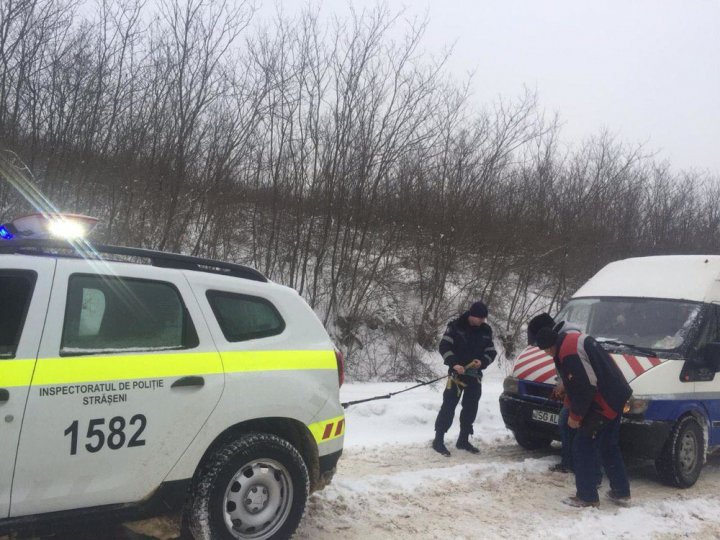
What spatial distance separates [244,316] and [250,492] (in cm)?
109

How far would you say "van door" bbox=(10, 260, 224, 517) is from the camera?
304cm

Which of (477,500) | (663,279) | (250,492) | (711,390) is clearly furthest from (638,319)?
(250,492)

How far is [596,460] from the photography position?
17.3 feet

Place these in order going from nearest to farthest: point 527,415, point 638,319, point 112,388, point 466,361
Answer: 1. point 112,388
2. point 527,415
3. point 638,319
4. point 466,361

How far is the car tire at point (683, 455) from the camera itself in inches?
230

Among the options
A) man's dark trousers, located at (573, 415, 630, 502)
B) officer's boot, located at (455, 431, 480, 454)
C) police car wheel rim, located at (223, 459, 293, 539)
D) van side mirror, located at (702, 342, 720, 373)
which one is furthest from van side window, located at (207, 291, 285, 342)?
van side mirror, located at (702, 342, 720, 373)

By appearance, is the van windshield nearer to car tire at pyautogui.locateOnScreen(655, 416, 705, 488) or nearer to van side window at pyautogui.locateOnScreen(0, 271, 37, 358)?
car tire at pyautogui.locateOnScreen(655, 416, 705, 488)

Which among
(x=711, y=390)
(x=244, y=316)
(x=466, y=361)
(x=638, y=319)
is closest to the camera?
(x=244, y=316)

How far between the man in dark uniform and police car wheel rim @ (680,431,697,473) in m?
2.05

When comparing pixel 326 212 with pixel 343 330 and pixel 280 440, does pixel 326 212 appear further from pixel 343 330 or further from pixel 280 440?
pixel 280 440

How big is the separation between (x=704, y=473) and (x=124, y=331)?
631 centimetres

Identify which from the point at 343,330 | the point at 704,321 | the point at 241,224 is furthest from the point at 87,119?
the point at 704,321

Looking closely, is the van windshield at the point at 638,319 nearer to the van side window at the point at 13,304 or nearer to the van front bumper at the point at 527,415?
the van front bumper at the point at 527,415

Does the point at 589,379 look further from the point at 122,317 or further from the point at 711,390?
the point at 122,317
